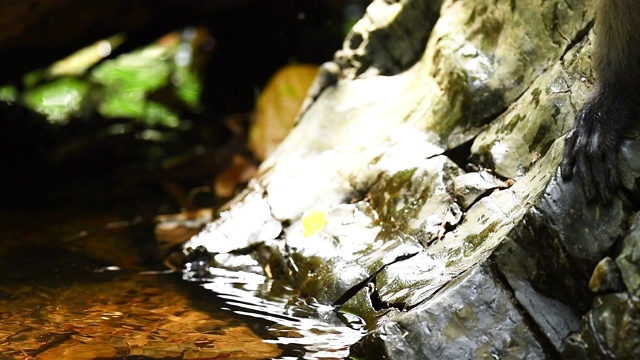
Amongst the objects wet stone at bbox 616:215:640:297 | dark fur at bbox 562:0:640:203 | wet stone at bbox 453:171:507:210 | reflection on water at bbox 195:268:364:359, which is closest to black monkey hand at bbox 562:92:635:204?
dark fur at bbox 562:0:640:203

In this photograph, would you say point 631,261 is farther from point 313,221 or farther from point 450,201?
point 313,221

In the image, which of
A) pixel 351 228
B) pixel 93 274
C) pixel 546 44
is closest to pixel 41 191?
pixel 93 274

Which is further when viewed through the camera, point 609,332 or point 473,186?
point 473,186

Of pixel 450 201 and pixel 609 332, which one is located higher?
pixel 450 201

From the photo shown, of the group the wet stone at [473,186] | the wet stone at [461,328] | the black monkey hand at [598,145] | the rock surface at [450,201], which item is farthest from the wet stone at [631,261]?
the wet stone at [473,186]

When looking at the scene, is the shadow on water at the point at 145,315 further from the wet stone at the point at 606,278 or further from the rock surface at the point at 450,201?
the wet stone at the point at 606,278

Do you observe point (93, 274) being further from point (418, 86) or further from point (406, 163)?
point (418, 86)

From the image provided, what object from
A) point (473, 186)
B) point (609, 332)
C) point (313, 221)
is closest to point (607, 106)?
point (473, 186)
